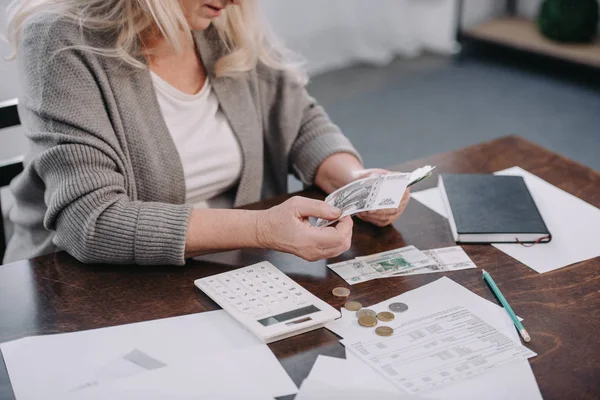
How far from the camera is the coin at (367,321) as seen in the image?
3.56 ft

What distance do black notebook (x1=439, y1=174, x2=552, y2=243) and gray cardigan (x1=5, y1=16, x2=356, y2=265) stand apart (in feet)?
0.91

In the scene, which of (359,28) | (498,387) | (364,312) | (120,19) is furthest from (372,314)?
(359,28)

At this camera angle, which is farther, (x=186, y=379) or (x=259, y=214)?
(x=259, y=214)

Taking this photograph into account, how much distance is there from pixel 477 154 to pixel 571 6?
2.75 meters

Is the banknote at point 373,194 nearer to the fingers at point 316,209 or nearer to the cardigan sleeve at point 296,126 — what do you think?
the fingers at point 316,209

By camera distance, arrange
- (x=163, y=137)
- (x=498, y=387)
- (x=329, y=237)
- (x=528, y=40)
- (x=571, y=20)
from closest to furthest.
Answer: (x=498, y=387) < (x=329, y=237) < (x=163, y=137) < (x=571, y=20) < (x=528, y=40)

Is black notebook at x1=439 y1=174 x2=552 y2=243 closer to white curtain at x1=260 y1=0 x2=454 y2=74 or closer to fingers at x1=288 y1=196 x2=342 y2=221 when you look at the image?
fingers at x1=288 y1=196 x2=342 y2=221

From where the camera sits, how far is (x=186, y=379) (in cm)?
98

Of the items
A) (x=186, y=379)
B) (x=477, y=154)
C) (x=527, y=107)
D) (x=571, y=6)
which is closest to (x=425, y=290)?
(x=186, y=379)

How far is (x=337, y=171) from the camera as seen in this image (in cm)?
156

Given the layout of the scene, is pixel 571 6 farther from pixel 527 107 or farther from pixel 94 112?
pixel 94 112

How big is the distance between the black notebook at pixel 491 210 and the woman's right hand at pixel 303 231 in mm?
239

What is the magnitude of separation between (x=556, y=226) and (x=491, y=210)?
0.40ft

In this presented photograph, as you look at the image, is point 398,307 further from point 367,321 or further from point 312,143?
point 312,143
